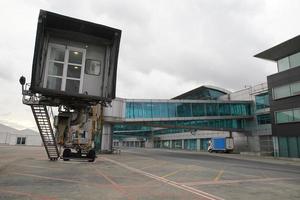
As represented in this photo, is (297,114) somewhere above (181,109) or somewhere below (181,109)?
below

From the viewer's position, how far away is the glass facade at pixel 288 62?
37344 mm

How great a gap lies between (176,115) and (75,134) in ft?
109

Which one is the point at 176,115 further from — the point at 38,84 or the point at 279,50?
the point at 38,84

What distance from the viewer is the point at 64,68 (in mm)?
12156

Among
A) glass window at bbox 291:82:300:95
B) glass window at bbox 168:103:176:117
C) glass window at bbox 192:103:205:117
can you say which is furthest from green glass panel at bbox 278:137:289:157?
glass window at bbox 168:103:176:117

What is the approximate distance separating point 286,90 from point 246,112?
15907mm

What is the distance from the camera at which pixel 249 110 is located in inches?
2127

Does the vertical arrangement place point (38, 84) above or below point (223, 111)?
below

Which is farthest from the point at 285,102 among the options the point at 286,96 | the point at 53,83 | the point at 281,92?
the point at 53,83

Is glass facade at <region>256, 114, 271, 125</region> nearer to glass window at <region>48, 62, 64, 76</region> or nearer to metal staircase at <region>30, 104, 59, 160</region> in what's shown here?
metal staircase at <region>30, 104, 59, 160</region>

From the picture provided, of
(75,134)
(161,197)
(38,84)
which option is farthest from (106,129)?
(161,197)

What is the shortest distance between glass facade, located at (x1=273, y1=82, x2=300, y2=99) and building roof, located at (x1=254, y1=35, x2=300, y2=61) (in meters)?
4.83

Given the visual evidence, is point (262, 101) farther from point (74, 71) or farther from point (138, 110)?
point (74, 71)

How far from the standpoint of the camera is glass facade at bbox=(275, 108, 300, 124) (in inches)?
1438
